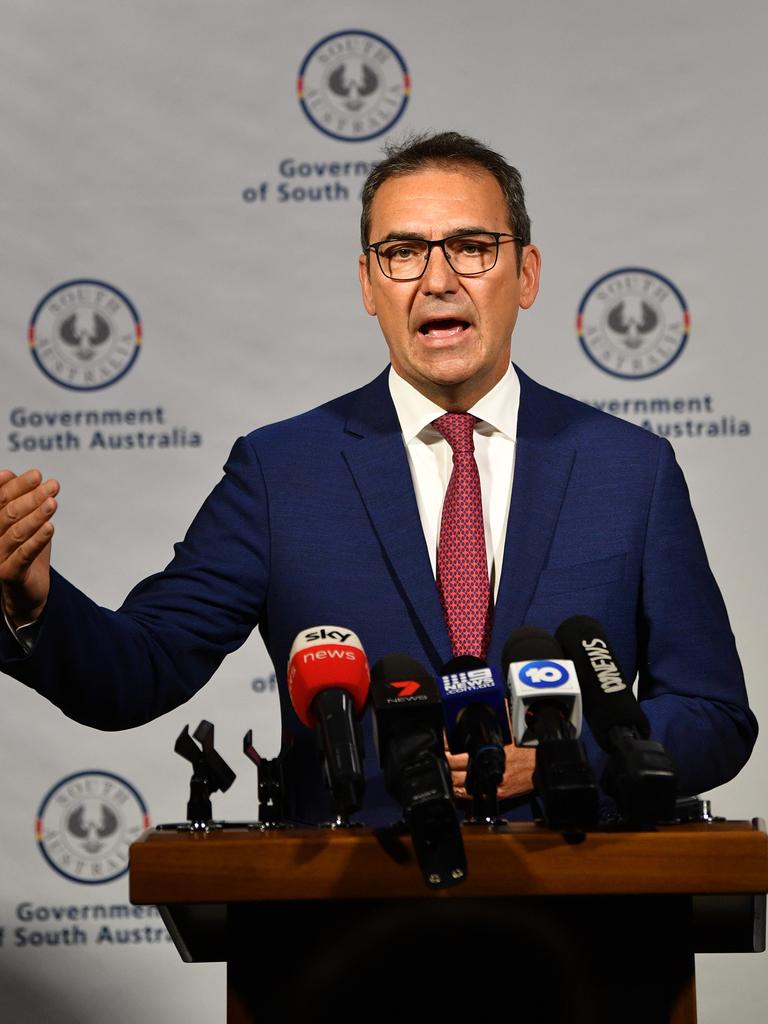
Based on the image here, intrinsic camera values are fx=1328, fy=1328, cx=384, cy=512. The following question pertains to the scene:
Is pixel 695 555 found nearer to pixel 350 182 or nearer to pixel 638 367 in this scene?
pixel 638 367

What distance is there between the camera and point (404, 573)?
6.59ft

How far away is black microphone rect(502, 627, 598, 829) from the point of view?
1.21m

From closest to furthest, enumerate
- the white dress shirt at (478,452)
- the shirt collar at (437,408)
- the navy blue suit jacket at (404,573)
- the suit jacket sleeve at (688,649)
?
the suit jacket sleeve at (688,649), the navy blue suit jacket at (404,573), the white dress shirt at (478,452), the shirt collar at (437,408)

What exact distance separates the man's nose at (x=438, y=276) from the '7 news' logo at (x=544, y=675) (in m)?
1.01

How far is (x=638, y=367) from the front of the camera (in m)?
3.41

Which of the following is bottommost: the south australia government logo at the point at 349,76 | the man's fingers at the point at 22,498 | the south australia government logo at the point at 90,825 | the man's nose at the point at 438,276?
the south australia government logo at the point at 90,825

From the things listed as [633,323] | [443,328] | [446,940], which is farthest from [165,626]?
[633,323]

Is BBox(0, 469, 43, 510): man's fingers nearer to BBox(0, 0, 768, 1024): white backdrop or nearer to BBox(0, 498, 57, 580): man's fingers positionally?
BBox(0, 498, 57, 580): man's fingers

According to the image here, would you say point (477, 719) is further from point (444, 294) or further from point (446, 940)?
point (444, 294)

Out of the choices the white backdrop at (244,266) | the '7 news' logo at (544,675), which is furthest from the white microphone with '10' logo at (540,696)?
the white backdrop at (244,266)

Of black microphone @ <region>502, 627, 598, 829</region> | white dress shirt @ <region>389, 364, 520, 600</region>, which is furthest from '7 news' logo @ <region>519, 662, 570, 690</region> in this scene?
white dress shirt @ <region>389, 364, 520, 600</region>

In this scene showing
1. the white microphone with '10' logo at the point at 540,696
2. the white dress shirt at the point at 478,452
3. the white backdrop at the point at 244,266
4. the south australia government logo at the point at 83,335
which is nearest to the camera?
the white microphone with '10' logo at the point at 540,696

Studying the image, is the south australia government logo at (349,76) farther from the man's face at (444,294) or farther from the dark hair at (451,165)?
the man's face at (444,294)

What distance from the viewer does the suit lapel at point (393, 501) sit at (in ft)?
6.48
